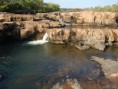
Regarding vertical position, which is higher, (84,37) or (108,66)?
(84,37)

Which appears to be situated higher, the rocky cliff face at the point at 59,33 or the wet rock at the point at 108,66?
the rocky cliff face at the point at 59,33

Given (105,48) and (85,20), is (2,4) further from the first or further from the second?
(105,48)

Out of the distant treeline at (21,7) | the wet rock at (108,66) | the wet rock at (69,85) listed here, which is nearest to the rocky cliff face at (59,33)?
the wet rock at (108,66)

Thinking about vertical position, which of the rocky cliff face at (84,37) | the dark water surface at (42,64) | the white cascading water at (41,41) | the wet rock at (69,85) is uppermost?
the rocky cliff face at (84,37)

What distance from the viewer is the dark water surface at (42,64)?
26766 mm

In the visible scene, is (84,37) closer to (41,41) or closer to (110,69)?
(41,41)

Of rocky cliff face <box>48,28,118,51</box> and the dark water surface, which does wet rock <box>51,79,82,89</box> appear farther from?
rocky cliff face <box>48,28,118,51</box>

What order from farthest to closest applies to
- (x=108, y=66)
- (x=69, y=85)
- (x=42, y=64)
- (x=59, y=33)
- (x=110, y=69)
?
(x=59, y=33) < (x=42, y=64) < (x=108, y=66) < (x=110, y=69) < (x=69, y=85)

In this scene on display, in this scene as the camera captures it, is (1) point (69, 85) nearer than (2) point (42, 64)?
Yes

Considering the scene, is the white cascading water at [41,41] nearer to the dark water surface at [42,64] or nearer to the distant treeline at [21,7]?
the dark water surface at [42,64]

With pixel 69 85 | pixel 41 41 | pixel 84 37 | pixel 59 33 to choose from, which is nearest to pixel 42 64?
pixel 69 85

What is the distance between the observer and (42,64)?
3294 cm

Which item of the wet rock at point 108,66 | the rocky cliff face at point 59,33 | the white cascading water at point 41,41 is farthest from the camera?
the white cascading water at point 41,41

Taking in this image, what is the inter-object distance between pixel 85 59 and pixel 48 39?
14795mm
